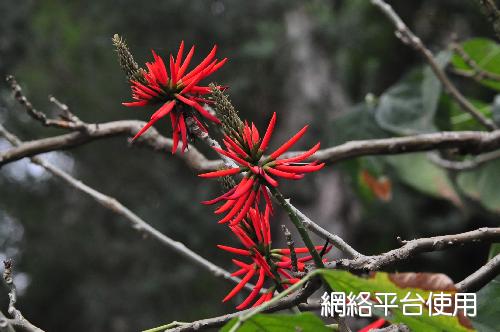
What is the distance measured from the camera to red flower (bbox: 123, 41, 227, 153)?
2.18 ft

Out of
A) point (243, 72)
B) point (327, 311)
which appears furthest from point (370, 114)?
point (243, 72)

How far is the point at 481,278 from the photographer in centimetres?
67

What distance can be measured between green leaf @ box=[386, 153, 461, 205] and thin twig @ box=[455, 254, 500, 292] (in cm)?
127

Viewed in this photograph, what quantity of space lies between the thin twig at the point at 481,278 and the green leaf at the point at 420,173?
50.1 inches

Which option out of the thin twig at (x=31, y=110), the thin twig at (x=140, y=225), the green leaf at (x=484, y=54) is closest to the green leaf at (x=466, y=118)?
the green leaf at (x=484, y=54)

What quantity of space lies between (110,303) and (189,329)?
17.0ft

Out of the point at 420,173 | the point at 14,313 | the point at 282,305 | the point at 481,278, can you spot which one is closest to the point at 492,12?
the point at 481,278

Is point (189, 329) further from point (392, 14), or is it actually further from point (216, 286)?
point (216, 286)

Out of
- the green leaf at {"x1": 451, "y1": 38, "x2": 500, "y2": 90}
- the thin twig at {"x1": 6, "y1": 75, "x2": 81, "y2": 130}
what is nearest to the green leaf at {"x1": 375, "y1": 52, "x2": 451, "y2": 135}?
the green leaf at {"x1": 451, "y1": 38, "x2": 500, "y2": 90}

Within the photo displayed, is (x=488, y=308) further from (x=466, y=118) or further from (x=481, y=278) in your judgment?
(x=466, y=118)

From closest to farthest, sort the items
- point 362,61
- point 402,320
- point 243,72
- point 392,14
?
point 402,320
point 392,14
point 362,61
point 243,72

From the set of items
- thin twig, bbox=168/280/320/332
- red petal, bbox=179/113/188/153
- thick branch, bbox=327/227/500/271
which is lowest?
thin twig, bbox=168/280/320/332

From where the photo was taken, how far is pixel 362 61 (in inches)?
164

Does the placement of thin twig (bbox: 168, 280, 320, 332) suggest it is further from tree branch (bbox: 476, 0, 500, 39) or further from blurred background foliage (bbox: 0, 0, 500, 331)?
blurred background foliage (bbox: 0, 0, 500, 331)
